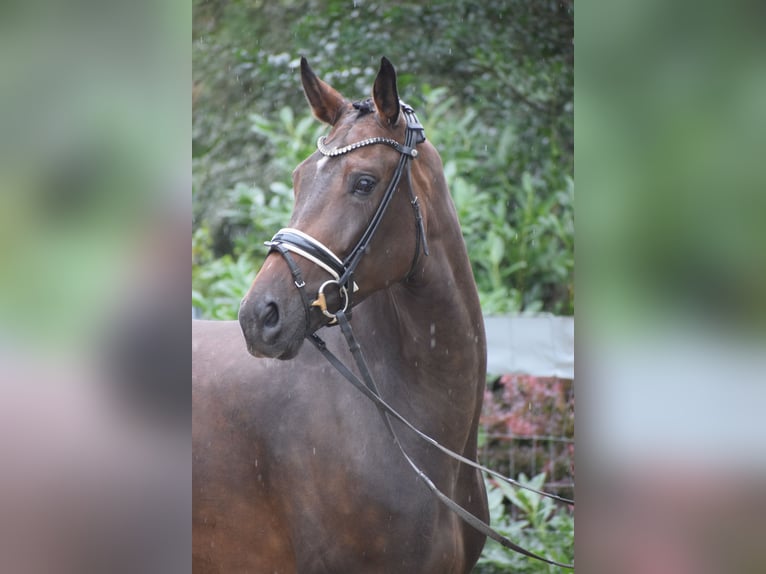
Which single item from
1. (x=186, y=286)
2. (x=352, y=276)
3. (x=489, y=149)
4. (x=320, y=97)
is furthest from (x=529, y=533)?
(x=186, y=286)

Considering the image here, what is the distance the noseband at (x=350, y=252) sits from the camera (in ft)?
8.75

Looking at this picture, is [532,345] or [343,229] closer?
[343,229]

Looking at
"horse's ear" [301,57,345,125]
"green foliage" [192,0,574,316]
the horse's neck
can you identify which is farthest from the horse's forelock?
"green foliage" [192,0,574,316]

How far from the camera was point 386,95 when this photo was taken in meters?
2.81

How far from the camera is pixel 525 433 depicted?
6.01m

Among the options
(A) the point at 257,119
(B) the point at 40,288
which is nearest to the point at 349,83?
(A) the point at 257,119

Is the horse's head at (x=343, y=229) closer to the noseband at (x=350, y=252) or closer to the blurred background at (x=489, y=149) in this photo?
the noseband at (x=350, y=252)

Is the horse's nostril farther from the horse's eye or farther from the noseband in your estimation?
the horse's eye

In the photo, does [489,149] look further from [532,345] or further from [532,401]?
[532,401]

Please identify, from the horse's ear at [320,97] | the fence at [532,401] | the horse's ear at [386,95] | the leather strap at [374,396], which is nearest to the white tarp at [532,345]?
the fence at [532,401]

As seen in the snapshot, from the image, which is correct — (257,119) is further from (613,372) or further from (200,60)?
(613,372)

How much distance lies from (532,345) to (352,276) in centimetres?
326

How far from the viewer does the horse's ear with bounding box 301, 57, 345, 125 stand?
2934mm

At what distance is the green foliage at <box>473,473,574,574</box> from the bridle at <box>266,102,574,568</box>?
2835mm
